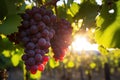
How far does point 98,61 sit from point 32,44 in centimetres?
2991

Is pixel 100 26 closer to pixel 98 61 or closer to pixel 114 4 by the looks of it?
pixel 114 4

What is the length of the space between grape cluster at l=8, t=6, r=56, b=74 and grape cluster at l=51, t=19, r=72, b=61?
0.60 feet

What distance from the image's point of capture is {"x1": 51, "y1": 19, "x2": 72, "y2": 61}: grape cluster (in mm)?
1779

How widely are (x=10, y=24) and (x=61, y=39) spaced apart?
0.40 metres

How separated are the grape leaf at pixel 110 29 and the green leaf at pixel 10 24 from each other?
0.46m

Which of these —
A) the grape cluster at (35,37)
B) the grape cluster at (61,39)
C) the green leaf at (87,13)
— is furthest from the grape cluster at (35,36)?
the green leaf at (87,13)

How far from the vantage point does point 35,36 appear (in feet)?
4.92

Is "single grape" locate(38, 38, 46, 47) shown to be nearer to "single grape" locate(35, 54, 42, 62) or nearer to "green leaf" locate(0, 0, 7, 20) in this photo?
"single grape" locate(35, 54, 42, 62)

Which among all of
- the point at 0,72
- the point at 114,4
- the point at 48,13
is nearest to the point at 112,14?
the point at 114,4

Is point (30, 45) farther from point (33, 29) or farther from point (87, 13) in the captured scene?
point (87, 13)

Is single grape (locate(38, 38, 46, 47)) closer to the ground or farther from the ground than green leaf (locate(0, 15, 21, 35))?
closer to the ground

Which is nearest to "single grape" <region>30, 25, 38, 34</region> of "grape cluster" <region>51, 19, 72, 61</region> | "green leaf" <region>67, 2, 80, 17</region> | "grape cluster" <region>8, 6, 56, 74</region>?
"grape cluster" <region>8, 6, 56, 74</region>

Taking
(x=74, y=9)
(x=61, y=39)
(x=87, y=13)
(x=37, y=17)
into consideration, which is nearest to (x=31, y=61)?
(x=37, y=17)

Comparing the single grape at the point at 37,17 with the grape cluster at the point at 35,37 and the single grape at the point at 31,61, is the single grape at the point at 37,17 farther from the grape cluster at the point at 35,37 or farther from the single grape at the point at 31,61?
the single grape at the point at 31,61
